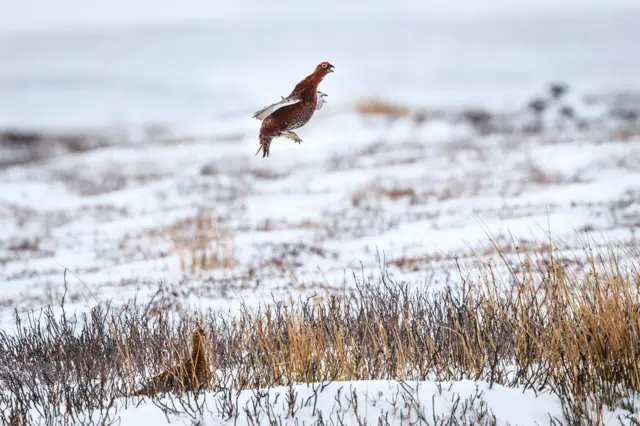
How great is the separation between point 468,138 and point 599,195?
621 inches

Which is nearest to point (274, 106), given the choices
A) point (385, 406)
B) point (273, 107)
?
point (273, 107)

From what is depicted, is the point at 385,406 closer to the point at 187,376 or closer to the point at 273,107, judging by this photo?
the point at 187,376

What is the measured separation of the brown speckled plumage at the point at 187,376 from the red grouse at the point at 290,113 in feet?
7.85

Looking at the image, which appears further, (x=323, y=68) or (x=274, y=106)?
(x=323, y=68)

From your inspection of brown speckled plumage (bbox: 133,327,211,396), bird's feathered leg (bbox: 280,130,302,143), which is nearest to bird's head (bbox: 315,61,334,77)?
bird's feathered leg (bbox: 280,130,302,143)

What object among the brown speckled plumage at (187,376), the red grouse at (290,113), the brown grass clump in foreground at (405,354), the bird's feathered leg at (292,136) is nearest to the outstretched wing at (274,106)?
the red grouse at (290,113)

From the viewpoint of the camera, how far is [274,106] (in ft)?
10.9

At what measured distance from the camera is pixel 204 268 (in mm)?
12023

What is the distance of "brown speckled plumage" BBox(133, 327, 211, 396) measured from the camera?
5.41 metres

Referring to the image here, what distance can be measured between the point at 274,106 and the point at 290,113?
10 centimetres

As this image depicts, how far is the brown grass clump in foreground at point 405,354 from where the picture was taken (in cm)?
528

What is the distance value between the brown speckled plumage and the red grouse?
7.85 feet

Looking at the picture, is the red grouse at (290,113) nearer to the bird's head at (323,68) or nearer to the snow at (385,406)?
the bird's head at (323,68)

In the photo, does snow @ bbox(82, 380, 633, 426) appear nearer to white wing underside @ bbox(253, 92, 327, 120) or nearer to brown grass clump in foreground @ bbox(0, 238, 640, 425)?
brown grass clump in foreground @ bbox(0, 238, 640, 425)
